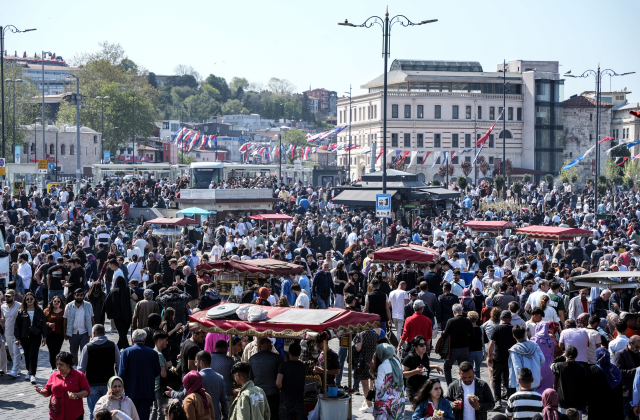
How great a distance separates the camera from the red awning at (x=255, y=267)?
51.8 ft

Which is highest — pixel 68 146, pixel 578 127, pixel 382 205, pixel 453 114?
pixel 453 114

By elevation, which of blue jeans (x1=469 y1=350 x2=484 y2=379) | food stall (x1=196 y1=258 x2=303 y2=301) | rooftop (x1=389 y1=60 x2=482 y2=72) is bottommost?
blue jeans (x1=469 y1=350 x2=484 y2=379)

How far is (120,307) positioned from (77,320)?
1.50 m

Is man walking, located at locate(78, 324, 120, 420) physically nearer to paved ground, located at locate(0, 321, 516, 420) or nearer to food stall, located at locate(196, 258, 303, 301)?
paved ground, located at locate(0, 321, 516, 420)

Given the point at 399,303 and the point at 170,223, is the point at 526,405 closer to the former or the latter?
the point at 399,303

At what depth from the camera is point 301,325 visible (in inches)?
356

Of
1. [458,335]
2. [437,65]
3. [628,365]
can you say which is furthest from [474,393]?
[437,65]

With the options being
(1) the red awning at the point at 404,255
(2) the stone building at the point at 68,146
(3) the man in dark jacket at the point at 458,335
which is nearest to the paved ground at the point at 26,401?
(3) the man in dark jacket at the point at 458,335

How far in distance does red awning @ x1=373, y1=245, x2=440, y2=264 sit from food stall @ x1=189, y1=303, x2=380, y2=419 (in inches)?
317

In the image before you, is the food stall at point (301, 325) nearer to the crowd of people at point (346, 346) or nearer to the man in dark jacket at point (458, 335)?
the crowd of people at point (346, 346)

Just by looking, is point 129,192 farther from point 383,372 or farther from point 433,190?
point 383,372

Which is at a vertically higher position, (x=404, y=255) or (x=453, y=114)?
(x=453, y=114)

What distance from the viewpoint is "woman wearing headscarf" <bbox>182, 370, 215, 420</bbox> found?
26.3ft

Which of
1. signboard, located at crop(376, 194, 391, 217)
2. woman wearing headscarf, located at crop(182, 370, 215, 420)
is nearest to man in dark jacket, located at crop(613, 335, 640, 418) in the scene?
woman wearing headscarf, located at crop(182, 370, 215, 420)
